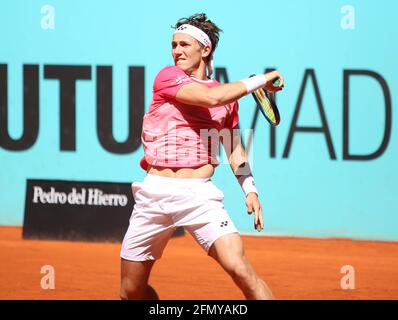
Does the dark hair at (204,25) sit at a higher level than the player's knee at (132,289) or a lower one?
higher

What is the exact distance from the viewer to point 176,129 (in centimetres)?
483

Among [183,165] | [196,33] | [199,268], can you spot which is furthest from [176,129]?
[199,268]

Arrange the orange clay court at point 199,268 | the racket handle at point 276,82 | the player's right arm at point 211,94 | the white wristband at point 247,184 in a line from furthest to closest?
the orange clay court at point 199,268 < the white wristband at point 247,184 < the racket handle at point 276,82 < the player's right arm at point 211,94

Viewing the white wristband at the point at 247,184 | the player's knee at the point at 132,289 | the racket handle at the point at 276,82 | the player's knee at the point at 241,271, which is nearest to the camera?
the player's knee at the point at 241,271

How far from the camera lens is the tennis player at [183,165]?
184 inches

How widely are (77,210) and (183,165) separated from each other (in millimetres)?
4061

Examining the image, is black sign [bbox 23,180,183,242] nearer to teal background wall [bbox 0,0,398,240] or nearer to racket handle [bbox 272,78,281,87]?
teal background wall [bbox 0,0,398,240]

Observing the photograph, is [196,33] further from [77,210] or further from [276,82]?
[77,210]

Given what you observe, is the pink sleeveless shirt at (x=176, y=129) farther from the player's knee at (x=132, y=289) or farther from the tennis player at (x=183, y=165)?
the player's knee at (x=132, y=289)

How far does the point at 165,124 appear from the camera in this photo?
4863mm

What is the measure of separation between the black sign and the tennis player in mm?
3622

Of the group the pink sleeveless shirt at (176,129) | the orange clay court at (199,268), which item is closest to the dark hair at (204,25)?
the pink sleeveless shirt at (176,129)

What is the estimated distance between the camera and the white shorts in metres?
4.70

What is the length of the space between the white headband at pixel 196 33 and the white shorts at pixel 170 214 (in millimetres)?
761
